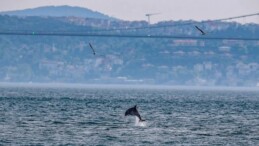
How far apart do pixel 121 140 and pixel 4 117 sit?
19816 mm

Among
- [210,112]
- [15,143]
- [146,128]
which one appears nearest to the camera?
[15,143]

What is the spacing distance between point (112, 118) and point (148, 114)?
7778mm

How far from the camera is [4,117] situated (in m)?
79.2

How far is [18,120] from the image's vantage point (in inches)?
3004

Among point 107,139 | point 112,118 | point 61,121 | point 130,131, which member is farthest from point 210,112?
point 107,139

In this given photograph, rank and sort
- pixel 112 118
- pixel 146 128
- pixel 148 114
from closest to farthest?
1. pixel 146 128
2. pixel 112 118
3. pixel 148 114

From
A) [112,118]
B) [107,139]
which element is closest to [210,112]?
[112,118]

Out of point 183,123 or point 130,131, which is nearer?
point 130,131

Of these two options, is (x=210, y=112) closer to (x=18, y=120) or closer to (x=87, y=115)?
(x=87, y=115)

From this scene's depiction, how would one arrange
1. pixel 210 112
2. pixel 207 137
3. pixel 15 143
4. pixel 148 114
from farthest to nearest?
pixel 210 112 → pixel 148 114 → pixel 207 137 → pixel 15 143

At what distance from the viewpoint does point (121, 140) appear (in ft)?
201

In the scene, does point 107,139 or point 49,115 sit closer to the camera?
point 107,139

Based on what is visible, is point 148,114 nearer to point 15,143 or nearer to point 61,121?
point 61,121

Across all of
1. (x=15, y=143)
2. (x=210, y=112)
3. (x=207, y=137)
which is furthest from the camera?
(x=210, y=112)
